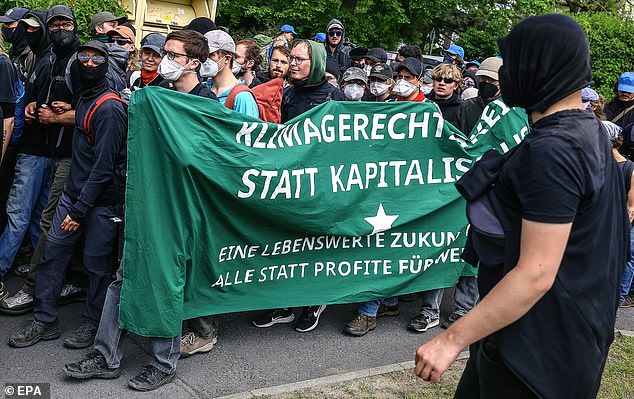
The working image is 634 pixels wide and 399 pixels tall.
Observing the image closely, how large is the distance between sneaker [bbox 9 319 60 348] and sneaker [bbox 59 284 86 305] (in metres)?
0.65

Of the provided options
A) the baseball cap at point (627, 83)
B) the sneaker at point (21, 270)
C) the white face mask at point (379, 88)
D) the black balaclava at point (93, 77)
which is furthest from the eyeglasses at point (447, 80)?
the sneaker at point (21, 270)

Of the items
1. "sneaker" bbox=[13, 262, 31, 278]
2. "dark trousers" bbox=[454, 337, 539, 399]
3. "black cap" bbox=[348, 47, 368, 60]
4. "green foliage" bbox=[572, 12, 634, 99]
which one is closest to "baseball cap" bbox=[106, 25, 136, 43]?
"sneaker" bbox=[13, 262, 31, 278]

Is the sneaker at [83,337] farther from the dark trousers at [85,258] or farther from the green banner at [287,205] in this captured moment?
the green banner at [287,205]

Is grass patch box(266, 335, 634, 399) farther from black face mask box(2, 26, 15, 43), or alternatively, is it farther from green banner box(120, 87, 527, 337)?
black face mask box(2, 26, 15, 43)

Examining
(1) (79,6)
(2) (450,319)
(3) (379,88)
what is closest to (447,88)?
(3) (379,88)

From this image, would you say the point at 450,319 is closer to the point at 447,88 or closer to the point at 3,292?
the point at 447,88

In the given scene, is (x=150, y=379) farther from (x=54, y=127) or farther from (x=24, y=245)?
(x=24, y=245)

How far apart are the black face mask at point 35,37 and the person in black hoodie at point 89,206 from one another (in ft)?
5.24

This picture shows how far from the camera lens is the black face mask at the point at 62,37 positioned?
19.1 feet

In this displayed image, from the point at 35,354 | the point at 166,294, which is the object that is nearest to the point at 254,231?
the point at 166,294

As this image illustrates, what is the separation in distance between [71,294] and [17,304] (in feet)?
1.44

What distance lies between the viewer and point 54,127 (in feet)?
18.2

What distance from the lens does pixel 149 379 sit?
4355 millimetres

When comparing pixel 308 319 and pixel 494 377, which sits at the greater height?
pixel 494 377
